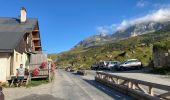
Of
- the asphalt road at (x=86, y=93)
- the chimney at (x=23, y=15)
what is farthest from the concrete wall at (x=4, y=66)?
the chimney at (x=23, y=15)

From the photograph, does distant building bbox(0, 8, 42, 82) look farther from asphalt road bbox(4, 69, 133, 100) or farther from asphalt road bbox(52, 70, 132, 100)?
asphalt road bbox(52, 70, 132, 100)

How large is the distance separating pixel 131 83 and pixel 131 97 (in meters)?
1.10

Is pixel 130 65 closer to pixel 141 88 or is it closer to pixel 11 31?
pixel 11 31

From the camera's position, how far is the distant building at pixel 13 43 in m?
28.3

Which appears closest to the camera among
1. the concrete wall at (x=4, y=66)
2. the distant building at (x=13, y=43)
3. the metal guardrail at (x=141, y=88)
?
the metal guardrail at (x=141, y=88)

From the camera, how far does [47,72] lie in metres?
31.9

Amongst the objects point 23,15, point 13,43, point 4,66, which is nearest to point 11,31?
point 13,43

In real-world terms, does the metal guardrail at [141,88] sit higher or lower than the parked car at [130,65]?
lower

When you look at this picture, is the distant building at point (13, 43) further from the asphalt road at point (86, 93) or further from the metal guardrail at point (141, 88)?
the metal guardrail at point (141, 88)

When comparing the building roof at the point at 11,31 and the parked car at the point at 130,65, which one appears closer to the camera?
the building roof at the point at 11,31

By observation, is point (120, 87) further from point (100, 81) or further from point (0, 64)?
point (0, 64)

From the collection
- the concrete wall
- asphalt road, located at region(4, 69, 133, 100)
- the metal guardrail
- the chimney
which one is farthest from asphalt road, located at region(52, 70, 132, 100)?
the chimney

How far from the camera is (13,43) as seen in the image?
29.4 metres

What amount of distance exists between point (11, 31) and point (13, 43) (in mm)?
3727
